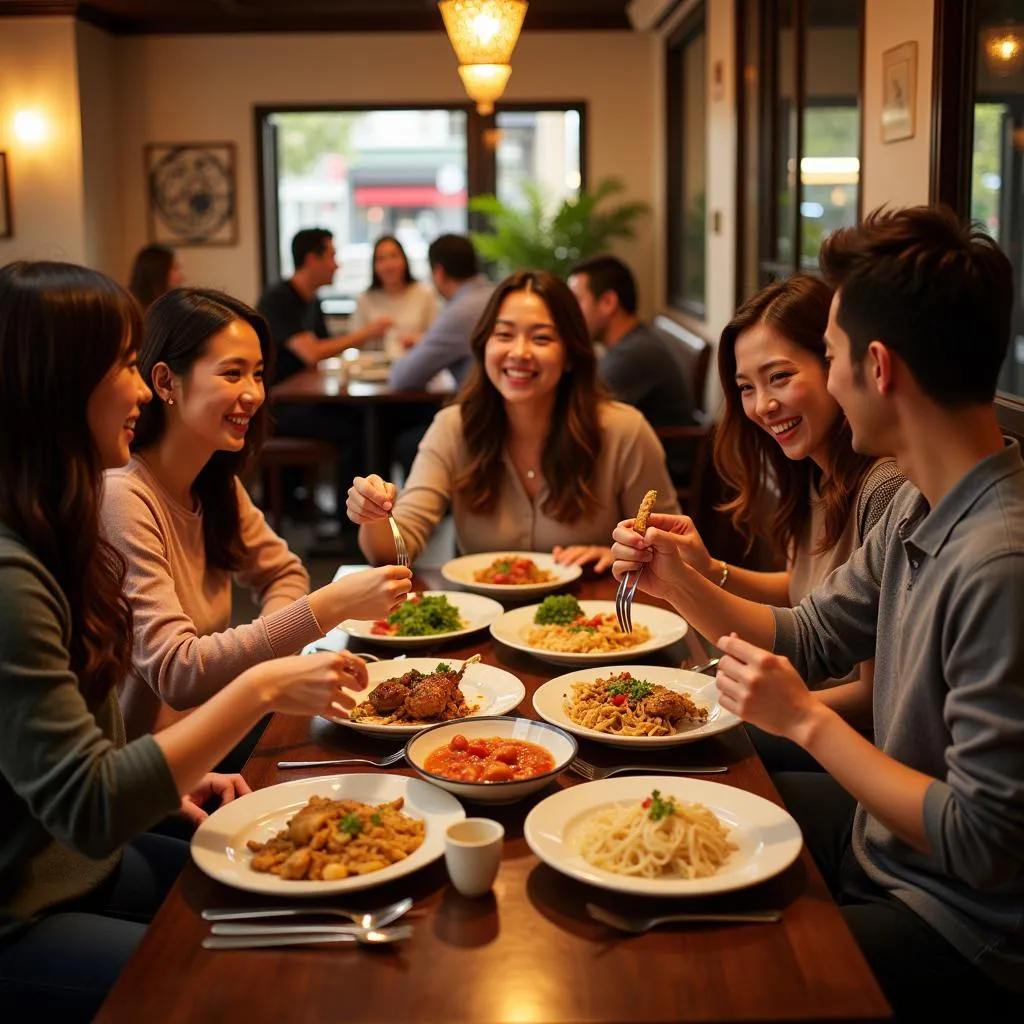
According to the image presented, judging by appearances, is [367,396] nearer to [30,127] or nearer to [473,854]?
[30,127]

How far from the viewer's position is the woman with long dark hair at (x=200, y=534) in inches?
80.8

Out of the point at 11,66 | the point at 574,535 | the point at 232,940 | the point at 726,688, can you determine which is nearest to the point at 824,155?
the point at 574,535

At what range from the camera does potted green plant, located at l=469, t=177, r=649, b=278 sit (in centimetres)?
829

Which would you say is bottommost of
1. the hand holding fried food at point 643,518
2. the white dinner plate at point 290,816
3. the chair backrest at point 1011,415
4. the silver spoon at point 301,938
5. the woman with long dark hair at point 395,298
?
the silver spoon at point 301,938

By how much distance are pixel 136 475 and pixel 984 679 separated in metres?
1.49

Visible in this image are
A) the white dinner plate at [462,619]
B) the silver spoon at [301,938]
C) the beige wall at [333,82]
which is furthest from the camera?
the beige wall at [333,82]

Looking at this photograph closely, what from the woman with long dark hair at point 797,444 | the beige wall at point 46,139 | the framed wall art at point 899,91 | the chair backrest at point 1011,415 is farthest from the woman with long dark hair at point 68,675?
the beige wall at point 46,139

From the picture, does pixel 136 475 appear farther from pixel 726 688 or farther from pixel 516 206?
pixel 516 206

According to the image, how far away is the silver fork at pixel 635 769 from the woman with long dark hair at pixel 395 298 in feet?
20.9

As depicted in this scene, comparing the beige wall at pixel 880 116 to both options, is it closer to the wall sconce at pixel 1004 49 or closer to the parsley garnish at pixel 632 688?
the wall sconce at pixel 1004 49

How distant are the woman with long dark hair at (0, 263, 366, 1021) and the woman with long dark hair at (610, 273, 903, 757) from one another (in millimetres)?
917

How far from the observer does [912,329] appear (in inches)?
55.6

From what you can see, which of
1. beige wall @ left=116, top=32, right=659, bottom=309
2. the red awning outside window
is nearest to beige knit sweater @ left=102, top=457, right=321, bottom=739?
beige wall @ left=116, top=32, right=659, bottom=309

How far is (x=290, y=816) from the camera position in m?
1.55
